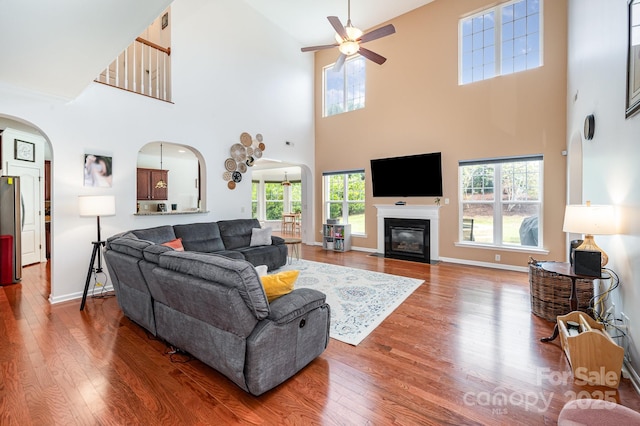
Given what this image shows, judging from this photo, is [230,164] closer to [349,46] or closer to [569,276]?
[349,46]

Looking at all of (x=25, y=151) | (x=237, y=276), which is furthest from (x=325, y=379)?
(x=25, y=151)

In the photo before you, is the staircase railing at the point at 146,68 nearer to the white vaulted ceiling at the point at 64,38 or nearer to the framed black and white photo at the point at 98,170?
the framed black and white photo at the point at 98,170

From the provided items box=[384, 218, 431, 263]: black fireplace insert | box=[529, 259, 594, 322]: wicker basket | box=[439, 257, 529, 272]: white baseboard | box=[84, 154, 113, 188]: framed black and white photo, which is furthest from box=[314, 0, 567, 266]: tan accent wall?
box=[84, 154, 113, 188]: framed black and white photo

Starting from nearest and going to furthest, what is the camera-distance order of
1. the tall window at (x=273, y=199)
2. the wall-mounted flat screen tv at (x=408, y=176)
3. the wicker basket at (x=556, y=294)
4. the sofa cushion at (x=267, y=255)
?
the wicker basket at (x=556, y=294)
the sofa cushion at (x=267, y=255)
the wall-mounted flat screen tv at (x=408, y=176)
the tall window at (x=273, y=199)

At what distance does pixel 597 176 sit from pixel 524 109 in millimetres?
2681

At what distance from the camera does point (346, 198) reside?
25.2 ft

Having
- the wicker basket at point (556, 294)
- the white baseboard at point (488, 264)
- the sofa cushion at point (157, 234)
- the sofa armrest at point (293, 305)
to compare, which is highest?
the sofa cushion at point (157, 234)

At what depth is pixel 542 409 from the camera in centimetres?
182

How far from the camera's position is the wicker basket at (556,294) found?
301cm

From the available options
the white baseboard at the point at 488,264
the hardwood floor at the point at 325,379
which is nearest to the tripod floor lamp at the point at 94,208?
the hardwood floor at the point at 325,379

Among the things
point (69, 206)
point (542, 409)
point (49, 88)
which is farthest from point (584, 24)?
point (69, 206)

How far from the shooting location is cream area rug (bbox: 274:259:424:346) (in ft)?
9.93

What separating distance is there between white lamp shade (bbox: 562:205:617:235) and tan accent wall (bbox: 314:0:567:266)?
2.95 m

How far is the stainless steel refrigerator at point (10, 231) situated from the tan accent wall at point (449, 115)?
6.25 m
